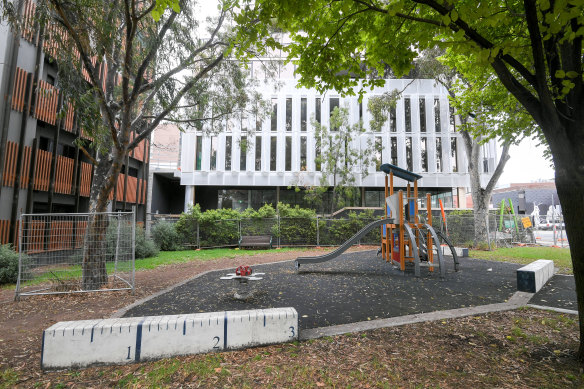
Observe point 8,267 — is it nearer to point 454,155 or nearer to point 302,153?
point 302,153

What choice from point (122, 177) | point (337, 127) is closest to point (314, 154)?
point (337, 127)

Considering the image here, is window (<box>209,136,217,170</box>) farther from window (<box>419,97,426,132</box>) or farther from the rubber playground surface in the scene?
window (<box>419,97,426,132</box>)

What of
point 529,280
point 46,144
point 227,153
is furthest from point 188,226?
point 529,280

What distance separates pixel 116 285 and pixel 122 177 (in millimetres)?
14186

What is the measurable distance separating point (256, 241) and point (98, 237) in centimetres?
1035

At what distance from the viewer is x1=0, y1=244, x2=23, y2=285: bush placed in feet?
27.4

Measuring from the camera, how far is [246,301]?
573 cm

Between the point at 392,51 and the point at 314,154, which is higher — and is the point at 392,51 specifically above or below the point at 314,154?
below

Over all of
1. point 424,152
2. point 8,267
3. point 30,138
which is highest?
point 424,152

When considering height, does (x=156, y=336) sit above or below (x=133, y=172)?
below

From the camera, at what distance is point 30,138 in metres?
11.5

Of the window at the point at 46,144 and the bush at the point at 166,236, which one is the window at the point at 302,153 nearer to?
the bush at the point at 166,236

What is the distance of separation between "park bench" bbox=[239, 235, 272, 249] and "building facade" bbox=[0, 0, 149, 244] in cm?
848

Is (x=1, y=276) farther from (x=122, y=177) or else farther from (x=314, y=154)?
(x=314, y=154)
